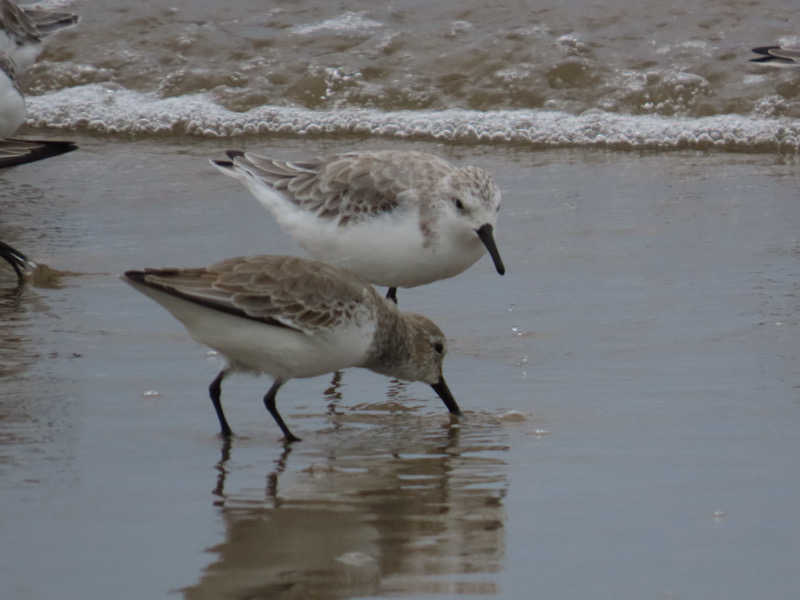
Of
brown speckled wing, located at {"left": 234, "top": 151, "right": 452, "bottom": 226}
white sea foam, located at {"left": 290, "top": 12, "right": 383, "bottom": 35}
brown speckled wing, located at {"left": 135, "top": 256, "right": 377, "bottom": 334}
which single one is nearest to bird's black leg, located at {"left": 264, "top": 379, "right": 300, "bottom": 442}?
brown speckled wing, located at {"left": 135, "top": 256, "right": 377, "bottom": 334}

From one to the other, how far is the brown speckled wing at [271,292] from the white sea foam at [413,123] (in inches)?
233

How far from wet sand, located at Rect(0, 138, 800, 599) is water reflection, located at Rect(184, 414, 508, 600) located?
1 centimetres

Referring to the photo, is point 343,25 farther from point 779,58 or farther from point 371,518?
point 371,518

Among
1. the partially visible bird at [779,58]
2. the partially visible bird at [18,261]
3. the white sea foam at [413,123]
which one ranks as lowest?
the white sea foam at [413,123]

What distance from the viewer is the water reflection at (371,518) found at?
392cm

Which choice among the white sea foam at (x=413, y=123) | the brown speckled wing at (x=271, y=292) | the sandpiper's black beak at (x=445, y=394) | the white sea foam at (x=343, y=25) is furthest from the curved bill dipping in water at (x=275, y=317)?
the white sea foam at (x=343, y=25)

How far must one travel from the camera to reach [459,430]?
17.8ft

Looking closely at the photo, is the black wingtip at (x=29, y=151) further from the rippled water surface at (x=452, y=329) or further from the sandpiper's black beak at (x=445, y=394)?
the sandpiper's black beak at (x=445, y=394)

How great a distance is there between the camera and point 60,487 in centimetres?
462

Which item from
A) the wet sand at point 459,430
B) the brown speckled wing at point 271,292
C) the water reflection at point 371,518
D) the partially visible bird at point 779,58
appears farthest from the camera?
the partially visible bird at point 779,58

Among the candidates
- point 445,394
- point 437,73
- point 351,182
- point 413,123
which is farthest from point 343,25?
point 445,394

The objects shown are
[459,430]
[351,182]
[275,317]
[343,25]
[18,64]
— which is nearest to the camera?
[275,317]

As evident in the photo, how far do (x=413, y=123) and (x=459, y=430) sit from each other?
253 inches

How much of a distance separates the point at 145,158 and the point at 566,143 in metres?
3.18
